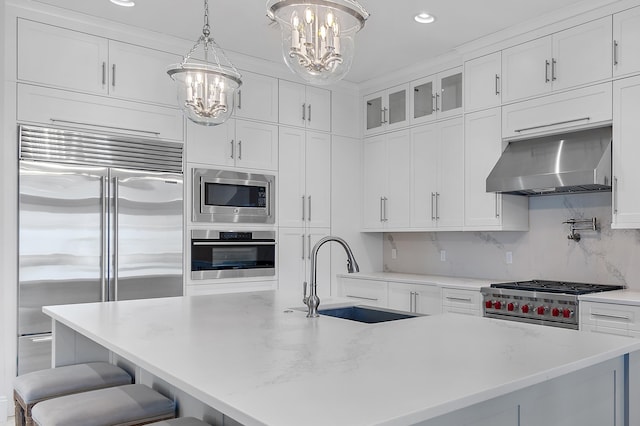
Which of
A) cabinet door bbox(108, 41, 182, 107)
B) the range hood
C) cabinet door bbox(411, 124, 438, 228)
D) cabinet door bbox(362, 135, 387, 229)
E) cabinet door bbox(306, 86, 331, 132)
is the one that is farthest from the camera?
cabinet door bbox(362, 135, 387, 229)

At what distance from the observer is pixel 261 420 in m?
1.04

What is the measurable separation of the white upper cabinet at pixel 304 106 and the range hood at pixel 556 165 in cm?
180

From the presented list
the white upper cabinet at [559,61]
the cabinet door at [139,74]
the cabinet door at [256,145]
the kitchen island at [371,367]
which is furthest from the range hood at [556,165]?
the cabinet door at [139,74]

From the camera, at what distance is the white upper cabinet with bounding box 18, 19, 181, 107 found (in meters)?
3.60

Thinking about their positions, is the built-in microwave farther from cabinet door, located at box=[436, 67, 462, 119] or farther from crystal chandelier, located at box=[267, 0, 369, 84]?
crystal chandelier, located at box=[267, 0, 369, 84]

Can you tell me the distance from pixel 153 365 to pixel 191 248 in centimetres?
280

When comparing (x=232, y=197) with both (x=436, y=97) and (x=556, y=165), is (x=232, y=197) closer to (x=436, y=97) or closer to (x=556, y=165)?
(x=436, y=97)

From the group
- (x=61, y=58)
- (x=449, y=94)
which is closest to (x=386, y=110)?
(x=449, y=94)

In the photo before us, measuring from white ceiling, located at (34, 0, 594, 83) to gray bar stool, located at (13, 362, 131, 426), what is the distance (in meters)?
2.40

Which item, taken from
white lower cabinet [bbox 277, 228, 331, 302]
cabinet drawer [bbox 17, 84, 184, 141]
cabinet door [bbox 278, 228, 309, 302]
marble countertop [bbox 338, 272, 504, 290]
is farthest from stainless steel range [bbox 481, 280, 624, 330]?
cabinet drawer [bbox 17, 84, 184, 141]

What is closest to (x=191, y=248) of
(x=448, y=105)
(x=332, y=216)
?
(x=332, y=216)

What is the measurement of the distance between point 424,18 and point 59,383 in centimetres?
323

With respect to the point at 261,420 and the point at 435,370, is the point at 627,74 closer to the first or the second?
the point at 435,370

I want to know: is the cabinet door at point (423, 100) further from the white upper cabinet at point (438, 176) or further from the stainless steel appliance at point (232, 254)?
the stainless steel appliance at point (232, 254)
